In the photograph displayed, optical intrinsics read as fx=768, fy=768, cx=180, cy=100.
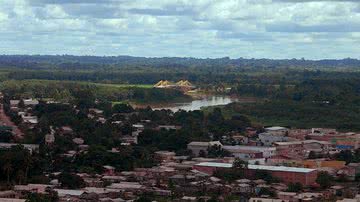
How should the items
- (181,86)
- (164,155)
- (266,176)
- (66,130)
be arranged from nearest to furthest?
(266,176) < (164,155) < (66,130) < (181,86)

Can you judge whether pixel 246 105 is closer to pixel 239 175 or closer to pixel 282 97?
pixel 282 97

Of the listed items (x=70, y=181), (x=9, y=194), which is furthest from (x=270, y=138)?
(x=9, y=194)

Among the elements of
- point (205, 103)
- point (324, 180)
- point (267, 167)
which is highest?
point (267, 167)

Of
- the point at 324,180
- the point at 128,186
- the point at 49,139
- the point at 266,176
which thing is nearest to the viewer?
the point at 128,186

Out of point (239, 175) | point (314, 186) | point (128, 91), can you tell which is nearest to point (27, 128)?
point (239, 175)

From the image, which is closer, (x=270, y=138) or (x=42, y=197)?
(x=42, y=197)

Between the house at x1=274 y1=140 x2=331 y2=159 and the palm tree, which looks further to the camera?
the house at x1=274 y1=140 x2=331 y2=159

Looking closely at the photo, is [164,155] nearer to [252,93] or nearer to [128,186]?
[128,186]

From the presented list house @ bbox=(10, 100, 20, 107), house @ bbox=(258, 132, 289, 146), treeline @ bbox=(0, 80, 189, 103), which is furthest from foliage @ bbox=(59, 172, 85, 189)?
treeline @ bbox=(0, 80, 189, 103)

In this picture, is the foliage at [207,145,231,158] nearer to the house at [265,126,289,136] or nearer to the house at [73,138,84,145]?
the house at [73,138,84,145]

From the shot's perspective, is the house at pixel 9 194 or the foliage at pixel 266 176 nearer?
the house at pixel 9 194

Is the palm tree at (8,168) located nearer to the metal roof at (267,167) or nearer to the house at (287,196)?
the metal roof at (267,167)

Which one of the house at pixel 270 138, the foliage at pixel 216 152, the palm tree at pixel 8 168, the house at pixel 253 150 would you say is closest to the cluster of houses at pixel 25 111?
the foliage at pixel 216 152
